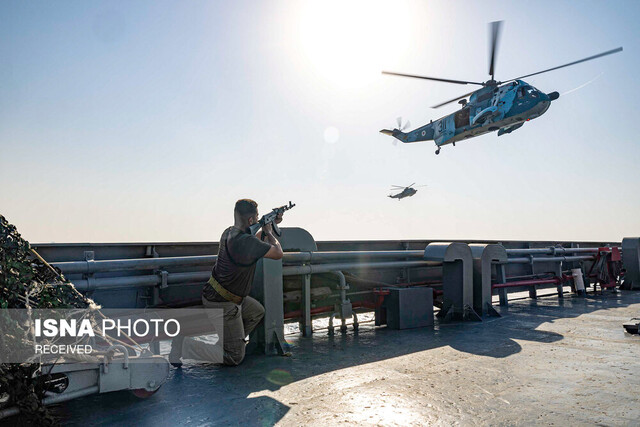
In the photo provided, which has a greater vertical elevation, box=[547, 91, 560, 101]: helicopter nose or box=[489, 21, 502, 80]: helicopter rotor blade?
box=[489, 21, 502, 80]: helicopter rotor blade

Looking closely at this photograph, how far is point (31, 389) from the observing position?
8.87 ft

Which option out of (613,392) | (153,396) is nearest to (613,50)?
(613,392)

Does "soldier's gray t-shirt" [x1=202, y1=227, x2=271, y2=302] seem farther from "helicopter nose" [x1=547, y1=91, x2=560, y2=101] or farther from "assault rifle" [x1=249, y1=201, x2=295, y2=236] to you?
"helicopter nose" [x1=547, y1=91, x2=560, y2=101]

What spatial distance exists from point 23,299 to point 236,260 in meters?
1.94

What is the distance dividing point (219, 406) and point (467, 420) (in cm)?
183

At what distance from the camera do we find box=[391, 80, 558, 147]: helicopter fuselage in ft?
56.8

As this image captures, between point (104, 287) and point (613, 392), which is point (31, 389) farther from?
point (613, 392)

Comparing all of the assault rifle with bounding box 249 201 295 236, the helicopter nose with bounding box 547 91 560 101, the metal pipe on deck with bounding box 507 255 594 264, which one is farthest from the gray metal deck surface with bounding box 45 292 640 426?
the helicopter nose with bounding box 547 91 560 101

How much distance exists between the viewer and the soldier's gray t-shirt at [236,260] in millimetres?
4355

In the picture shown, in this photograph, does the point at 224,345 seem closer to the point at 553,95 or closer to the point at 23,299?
the point at 23,299

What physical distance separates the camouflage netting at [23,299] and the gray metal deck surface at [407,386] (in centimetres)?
45

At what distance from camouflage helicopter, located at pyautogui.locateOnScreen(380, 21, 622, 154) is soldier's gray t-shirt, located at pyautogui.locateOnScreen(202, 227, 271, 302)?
50.1 feet

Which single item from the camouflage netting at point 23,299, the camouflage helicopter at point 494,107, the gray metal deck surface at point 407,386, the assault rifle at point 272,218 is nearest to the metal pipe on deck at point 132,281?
the gray metal deck surface at point 407,386

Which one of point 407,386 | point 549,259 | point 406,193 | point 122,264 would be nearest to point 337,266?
point 407,386
